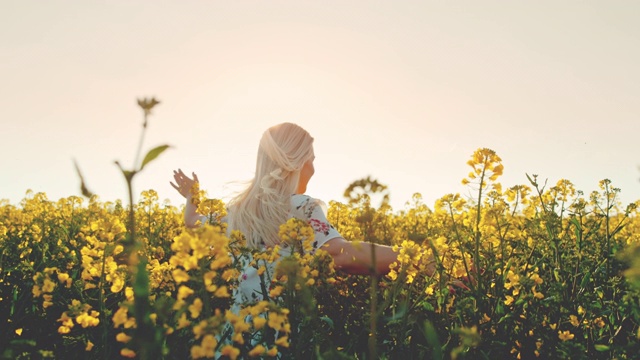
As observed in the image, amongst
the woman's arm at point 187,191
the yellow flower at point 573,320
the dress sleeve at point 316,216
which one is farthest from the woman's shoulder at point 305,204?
the yellow flower at point 573,320

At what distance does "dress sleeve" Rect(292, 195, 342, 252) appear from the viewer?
9.51ft

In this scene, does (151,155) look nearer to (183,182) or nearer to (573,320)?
(573,320)

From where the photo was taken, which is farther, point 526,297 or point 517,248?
point 517,248

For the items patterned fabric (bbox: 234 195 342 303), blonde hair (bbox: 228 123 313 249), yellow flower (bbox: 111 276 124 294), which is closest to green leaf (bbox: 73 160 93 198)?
yellow flower (bbox: 111 276 124 294)

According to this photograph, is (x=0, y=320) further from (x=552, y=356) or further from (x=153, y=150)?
(x=552, y=356)

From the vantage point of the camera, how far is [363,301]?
3014 mm

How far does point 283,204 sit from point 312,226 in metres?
0.25

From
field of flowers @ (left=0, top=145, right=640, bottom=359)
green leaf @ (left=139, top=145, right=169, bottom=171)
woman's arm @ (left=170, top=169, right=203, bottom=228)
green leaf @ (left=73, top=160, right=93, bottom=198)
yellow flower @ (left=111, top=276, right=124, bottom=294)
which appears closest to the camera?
green leaf @ (left=73, top=160, right=93, bottom=198)

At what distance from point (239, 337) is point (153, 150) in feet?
1.51

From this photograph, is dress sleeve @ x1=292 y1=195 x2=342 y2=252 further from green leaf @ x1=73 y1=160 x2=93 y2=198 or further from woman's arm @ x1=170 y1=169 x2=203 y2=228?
green leaf @ x1=73 y1=160 x2=93 y2=198

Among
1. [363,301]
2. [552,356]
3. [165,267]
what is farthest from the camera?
[363,301]

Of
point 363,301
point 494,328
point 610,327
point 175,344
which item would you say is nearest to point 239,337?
point 175,344

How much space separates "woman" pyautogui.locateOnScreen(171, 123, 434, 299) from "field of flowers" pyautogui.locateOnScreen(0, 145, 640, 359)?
0.71ft

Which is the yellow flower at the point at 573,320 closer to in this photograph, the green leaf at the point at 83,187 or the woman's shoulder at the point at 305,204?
the woman's shoulder at the point at 305,204
